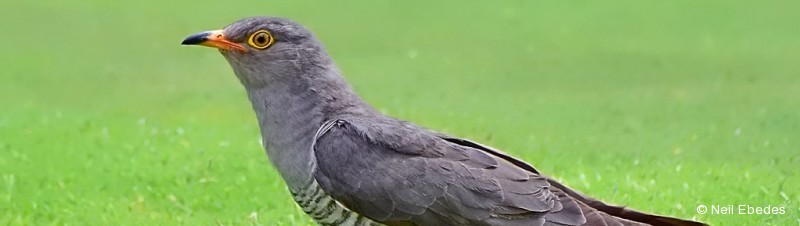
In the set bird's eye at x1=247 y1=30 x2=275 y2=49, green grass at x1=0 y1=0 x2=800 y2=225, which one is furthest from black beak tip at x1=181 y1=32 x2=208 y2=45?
green grass at x1=0 y1=0 x2=800 y2=225

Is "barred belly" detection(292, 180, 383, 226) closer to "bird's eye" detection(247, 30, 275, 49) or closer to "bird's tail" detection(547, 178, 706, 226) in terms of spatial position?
"bird's eye" detection(247, 30, 275, 49)

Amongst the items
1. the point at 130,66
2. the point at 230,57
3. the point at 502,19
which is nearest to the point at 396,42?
the point at 502,19

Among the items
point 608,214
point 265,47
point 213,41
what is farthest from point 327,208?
point 608,214

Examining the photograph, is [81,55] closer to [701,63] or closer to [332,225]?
[701,63]

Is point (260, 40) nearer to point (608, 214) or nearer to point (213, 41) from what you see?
point (213, 41)

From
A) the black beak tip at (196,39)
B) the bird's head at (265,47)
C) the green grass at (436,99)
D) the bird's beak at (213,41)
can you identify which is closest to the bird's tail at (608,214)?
the bird's head at (265,47)

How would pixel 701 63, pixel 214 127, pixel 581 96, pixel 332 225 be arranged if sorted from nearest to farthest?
pixel 332 225 → pixel 214 127 → pixel 581 96 → pixel 701 63
